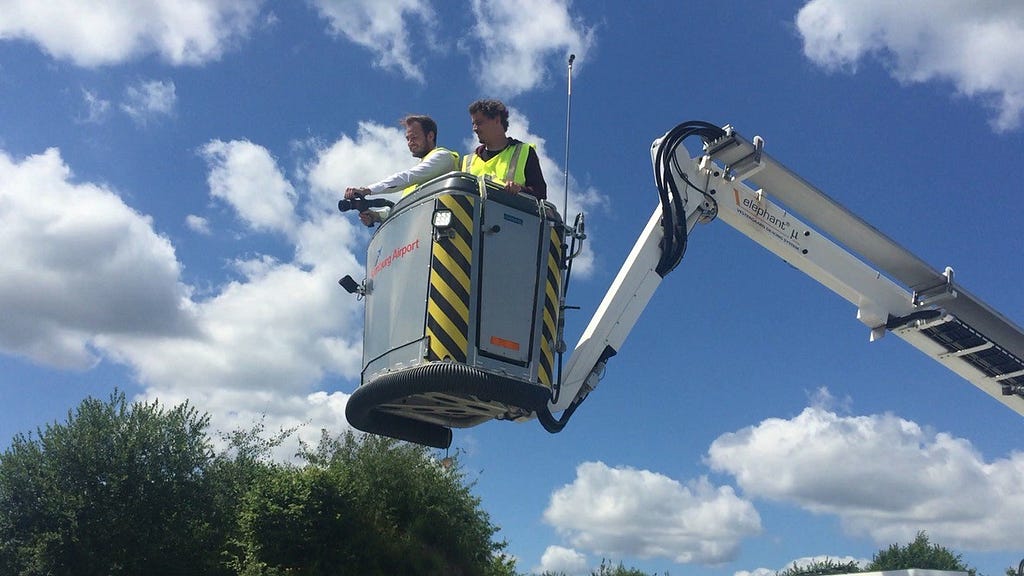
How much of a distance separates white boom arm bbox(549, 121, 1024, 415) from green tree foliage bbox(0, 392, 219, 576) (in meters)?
16.7

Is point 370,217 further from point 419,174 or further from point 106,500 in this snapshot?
point 106,500

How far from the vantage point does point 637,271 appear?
8.72 m

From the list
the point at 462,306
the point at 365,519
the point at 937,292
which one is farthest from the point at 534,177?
the point at 365,519

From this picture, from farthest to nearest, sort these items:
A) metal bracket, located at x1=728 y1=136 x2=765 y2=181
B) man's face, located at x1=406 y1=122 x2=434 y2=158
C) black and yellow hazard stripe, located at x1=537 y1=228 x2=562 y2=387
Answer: metal bracket, located at x1=728 y1=136 x2=765 y2=181, man's face, located at x1=406 y1=122 x2=434 y2=158, black and yellow hazard stripe, located at x1=537 y1=228 x2=562 y2=387

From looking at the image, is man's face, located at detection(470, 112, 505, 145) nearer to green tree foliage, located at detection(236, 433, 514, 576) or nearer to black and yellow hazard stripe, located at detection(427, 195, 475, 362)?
black and yellow hazard stripe, located at detection(427, 195, 475, 362)

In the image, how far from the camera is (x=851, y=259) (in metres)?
10.2

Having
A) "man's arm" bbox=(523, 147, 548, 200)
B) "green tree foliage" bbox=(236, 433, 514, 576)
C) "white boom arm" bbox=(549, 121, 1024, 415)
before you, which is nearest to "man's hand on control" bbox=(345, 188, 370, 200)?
"man's arm" bbox=(523, 147, 548, 200)

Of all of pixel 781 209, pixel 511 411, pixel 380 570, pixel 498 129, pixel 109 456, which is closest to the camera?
pixel 511 411

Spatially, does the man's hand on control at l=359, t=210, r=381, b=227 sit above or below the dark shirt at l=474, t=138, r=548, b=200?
below

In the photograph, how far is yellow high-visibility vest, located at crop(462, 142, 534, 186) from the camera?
24.7 ft

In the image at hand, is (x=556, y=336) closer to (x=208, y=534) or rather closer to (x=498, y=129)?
(x=498, y=129)

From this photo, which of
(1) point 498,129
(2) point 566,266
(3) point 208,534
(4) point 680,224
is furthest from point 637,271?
(3) point 208,534

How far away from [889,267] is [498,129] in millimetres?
5540

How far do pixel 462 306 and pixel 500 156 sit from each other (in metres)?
1.77
